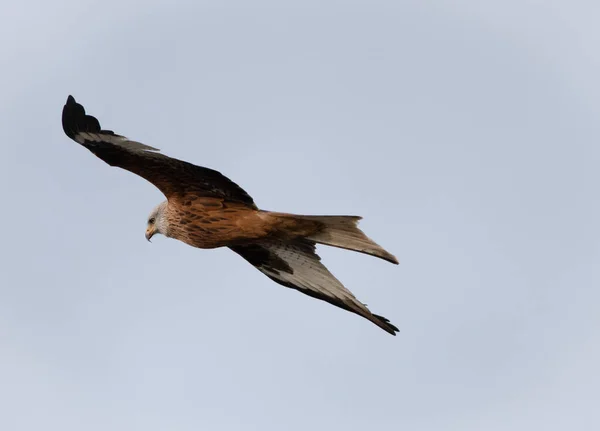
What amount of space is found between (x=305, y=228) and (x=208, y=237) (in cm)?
104

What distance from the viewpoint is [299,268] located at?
16922mm

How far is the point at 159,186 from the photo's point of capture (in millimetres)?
16172

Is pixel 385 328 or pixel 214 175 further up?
pixel 214 175

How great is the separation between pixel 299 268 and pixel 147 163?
2232 mm

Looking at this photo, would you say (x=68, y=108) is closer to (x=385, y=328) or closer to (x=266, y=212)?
(x=266, y=212)

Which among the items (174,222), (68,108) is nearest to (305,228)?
(174,222)

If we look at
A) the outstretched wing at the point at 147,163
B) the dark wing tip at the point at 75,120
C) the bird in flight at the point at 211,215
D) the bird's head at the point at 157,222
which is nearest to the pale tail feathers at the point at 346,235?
the bird in flight at the point at 211,215

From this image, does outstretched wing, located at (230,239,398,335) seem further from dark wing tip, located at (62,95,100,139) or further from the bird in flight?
dark wing tip, located at (62,95,100,139)

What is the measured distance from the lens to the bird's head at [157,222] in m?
16.5

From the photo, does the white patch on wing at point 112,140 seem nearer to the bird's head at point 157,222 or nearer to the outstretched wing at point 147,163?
the outstretched wing at point 147,163

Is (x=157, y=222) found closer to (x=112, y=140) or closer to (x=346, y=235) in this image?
(x=112, y=140)

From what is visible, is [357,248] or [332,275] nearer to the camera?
[357,248]

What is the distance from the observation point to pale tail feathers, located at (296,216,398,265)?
1536 centimetres

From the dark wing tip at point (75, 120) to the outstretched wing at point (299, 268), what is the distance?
227 centimetres
